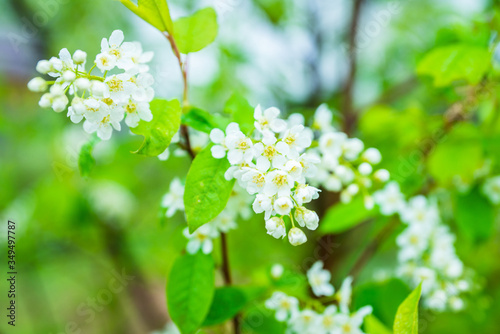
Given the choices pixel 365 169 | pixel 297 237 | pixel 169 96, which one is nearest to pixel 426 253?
pixel 365 169

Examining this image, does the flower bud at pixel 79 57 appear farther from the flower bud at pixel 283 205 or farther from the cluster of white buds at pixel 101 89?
the flower bud at pixel 283 205

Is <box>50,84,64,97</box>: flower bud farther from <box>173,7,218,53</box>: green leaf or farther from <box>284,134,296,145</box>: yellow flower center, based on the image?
<box>284,134,296,145</box>: yellow flower center

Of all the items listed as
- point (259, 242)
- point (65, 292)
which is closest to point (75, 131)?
point (259, 242)

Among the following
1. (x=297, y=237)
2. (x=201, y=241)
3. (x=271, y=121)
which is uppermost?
(x=271, y=121)

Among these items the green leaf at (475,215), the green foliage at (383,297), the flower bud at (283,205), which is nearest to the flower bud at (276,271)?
the green foliage at (383,297)

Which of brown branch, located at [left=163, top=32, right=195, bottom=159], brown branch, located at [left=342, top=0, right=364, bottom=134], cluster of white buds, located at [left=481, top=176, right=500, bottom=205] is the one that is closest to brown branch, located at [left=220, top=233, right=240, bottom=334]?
brown branch, located at [left=163, top=32, right=195, bottom=159]

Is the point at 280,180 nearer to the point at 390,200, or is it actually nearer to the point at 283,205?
the point at 283,205
